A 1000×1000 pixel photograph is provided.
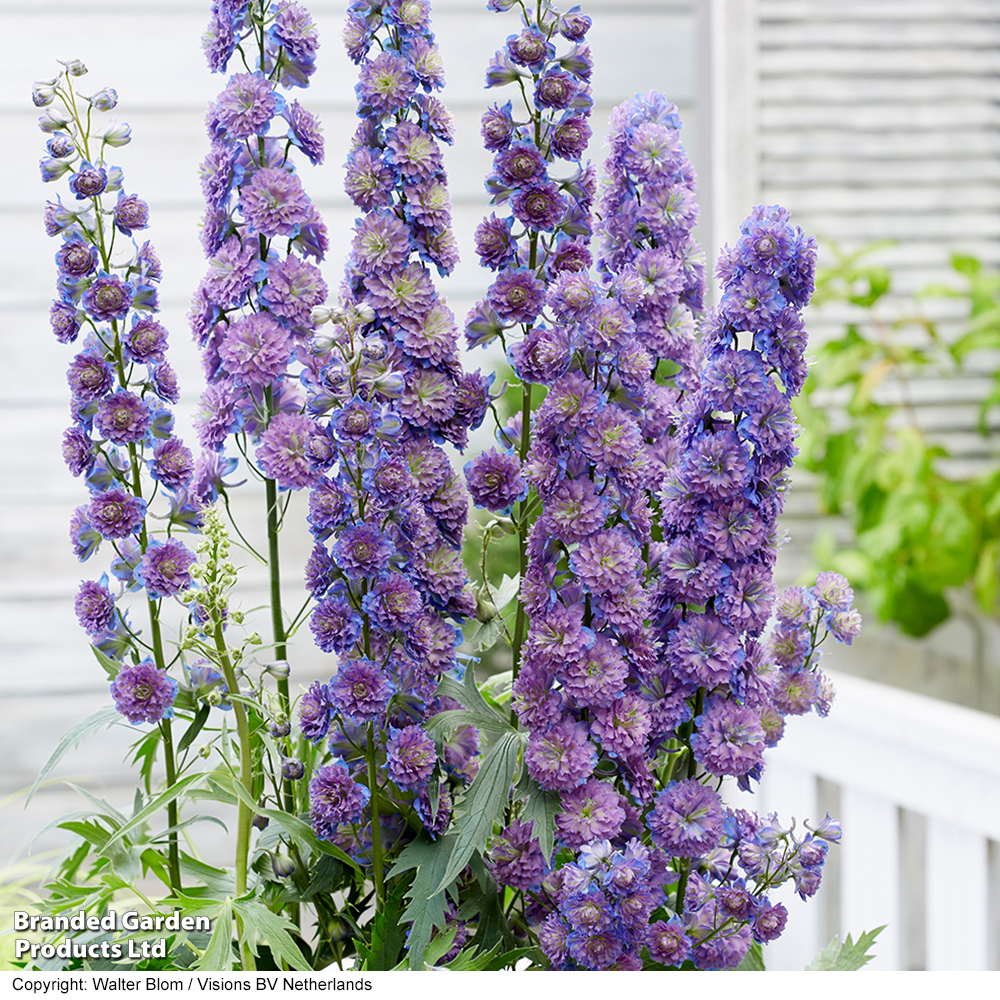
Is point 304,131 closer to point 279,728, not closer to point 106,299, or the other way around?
point 106,299

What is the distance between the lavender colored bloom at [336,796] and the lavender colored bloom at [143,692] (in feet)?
0.24

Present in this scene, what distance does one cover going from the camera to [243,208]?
0.44 meters

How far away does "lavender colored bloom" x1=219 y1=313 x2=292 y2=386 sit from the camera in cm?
43

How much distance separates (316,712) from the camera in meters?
0.43

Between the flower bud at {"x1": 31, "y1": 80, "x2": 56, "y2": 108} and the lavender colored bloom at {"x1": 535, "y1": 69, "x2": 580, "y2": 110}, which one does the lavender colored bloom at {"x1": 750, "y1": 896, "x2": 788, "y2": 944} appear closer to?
the lavender colored bloom at {"x1": 535, "y1": 69, "x2": 580, "y2": 110}

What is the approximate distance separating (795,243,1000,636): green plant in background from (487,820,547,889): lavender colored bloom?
1370mm

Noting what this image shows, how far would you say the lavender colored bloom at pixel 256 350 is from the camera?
0.43 m

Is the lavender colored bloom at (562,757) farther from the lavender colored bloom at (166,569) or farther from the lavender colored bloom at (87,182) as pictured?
the lavender colored bloom at (87,182)

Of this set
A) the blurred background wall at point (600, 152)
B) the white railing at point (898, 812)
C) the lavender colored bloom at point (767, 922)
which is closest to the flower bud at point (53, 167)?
the lavender colored bloom at point (767, 922)

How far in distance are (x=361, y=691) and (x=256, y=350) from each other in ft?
0.50

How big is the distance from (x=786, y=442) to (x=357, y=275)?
194 mm

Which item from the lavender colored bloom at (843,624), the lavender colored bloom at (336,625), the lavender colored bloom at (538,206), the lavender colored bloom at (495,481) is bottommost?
the lavender colored bloom at (843,624)

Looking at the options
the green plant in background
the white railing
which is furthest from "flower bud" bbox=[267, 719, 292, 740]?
the green plant in background

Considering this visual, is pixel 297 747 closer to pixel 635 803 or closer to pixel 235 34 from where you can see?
pixel 635 803
